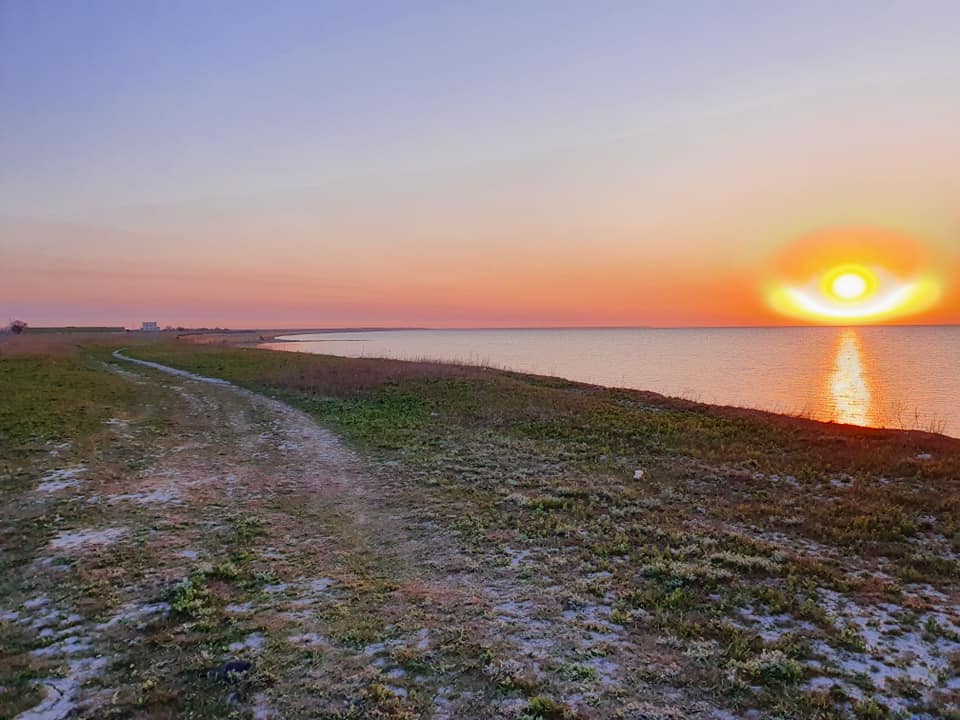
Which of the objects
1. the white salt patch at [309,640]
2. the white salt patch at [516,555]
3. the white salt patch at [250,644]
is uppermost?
the white salt patch at [516,555]

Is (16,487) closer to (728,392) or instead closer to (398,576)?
(398,576)

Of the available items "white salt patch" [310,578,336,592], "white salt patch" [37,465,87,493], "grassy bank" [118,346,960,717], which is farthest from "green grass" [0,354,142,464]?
"white salt patch" [310,578,336,592]

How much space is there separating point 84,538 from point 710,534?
513 inches

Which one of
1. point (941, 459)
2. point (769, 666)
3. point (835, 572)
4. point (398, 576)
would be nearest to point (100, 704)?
point (398, 576)

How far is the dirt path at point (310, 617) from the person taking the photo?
596cm

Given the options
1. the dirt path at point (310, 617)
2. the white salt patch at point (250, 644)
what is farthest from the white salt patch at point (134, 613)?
the white salt patch at point (250, 644)

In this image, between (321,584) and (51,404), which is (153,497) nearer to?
(321,584)

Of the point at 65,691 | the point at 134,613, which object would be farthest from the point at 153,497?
the point at 65,691

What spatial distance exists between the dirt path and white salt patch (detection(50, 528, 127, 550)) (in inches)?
2.0

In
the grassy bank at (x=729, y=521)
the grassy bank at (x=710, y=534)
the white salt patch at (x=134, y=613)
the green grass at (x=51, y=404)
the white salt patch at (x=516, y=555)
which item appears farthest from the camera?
the green grass at (x=51, y=404)

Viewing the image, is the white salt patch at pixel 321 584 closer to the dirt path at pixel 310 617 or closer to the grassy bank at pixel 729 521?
the dirt path at pixel 310 617

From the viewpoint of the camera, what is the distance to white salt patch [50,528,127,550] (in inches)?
412

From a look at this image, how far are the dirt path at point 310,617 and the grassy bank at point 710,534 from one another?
16 cm

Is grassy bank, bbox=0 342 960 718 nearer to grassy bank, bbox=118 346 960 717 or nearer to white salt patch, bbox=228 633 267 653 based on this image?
grassy bank, bbox=118 346 960 717
